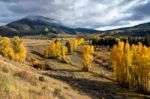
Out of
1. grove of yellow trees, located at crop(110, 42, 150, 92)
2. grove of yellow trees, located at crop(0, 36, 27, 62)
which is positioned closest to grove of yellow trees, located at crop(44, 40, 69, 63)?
grove of yellow trees, located at crop(0, 36, 27, 62)

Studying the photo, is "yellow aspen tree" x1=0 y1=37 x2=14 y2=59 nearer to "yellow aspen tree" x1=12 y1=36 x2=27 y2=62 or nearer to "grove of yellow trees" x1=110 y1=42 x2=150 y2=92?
"yellow aspen tree" x1=12 y1=36 x2=27 y2=62

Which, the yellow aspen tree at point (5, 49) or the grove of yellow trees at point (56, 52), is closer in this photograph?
the yellow aspen tree at point (5, 49)

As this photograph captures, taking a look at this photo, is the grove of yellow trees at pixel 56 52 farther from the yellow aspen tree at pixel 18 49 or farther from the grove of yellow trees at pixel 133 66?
the grove of yellow trees at pixel 133 66

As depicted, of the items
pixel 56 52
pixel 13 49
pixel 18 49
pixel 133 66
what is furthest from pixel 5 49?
pixel 133 66

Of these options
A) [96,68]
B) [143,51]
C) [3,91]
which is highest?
[3,91]

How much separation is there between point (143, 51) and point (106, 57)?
76241 mm

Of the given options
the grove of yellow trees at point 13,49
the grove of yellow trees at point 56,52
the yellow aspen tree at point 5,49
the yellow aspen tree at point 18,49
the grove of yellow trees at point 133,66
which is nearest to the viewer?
the grove of yellow trees at point 133,66

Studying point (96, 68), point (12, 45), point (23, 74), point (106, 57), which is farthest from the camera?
point (106, 57)

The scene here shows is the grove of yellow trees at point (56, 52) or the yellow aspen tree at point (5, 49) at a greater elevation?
the yellow aspen tree at point (5, 49)

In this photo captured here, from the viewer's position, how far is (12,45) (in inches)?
5354

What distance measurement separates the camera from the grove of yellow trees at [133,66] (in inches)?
3708

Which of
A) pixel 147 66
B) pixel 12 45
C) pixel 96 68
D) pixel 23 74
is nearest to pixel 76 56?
pixel 96 68

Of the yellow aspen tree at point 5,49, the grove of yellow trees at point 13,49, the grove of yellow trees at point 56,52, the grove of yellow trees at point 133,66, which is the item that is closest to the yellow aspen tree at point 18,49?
the grove of yellow trees at point 13,49

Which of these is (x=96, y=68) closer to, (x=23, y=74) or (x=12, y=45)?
(x=12, y=45)
